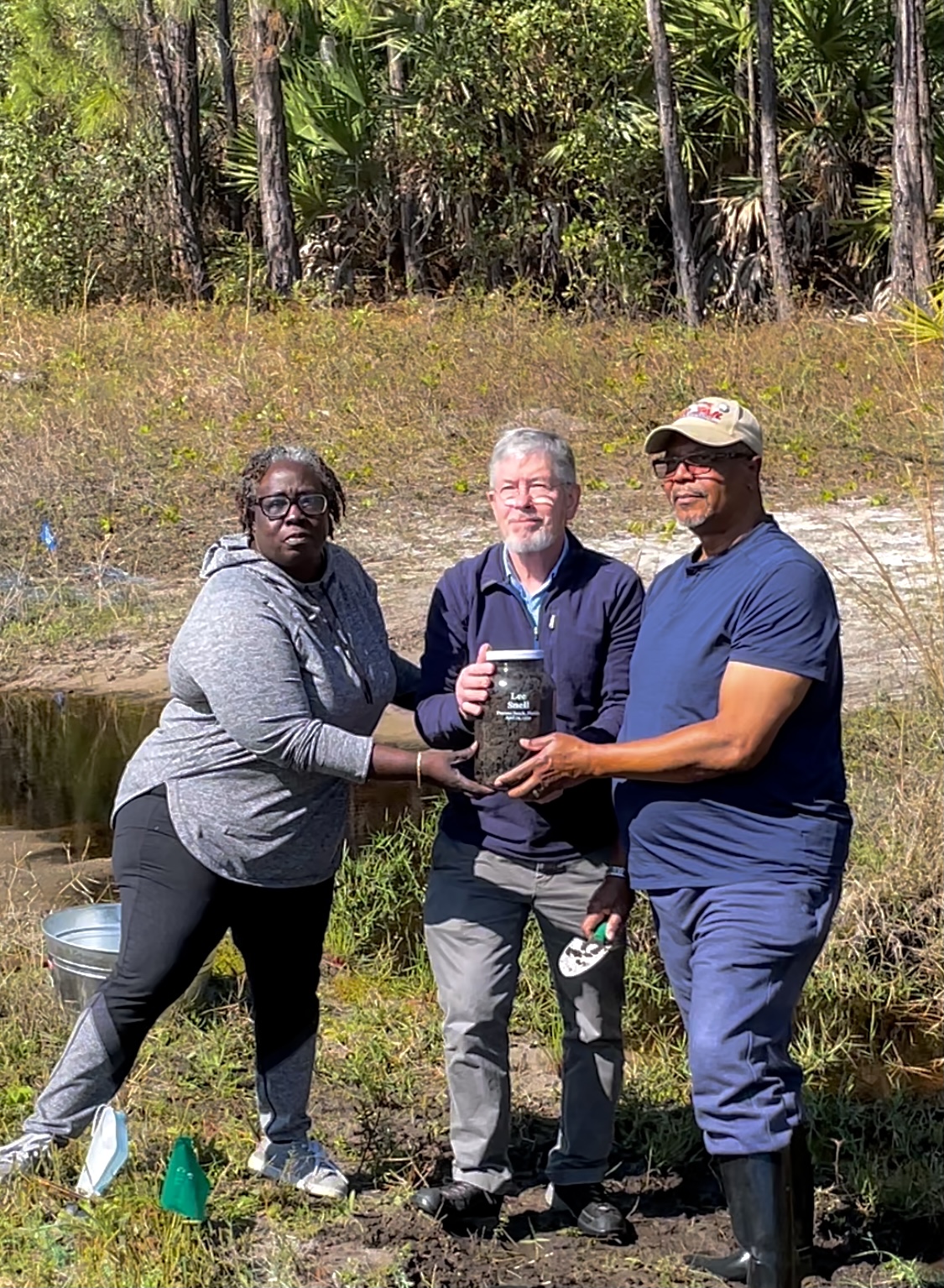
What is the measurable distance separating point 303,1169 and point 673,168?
1668cm

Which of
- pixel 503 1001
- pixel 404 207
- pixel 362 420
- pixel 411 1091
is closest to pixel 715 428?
pixel 503 1001

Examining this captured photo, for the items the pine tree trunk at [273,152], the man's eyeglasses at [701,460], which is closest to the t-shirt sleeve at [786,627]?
the man's eyeglasses at [701,460]

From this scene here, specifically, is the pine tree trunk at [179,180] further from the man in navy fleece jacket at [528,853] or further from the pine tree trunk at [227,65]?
the man in navy fleece jacket at [528,853]

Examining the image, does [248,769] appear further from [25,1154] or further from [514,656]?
[25,1154]

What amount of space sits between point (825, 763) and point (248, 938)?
132 centimetres

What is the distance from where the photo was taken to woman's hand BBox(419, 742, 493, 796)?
3.47 meters

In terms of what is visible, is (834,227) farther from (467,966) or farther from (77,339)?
(467,966)

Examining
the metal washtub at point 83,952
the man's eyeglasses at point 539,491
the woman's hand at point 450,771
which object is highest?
the man's eyeglasses at point 539,491

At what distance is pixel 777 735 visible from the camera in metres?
3.22

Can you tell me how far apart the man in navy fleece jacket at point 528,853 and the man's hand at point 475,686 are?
0.44 ft

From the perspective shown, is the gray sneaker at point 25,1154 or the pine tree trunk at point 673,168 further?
the pine tree trunk at point 673,168

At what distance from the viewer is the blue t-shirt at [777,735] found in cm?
316

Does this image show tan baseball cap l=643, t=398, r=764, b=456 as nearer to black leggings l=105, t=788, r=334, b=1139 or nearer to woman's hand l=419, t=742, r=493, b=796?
woman's hand l=419, t=742, r=493, b=796

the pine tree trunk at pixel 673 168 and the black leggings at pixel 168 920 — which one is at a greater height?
the pine tree trunk at pixel 673 168
